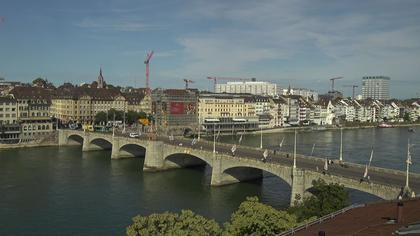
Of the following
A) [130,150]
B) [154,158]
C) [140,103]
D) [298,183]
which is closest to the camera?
[298,183]

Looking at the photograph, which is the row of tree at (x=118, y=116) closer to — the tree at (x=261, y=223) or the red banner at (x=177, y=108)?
the red banner at (x=177, y=108)

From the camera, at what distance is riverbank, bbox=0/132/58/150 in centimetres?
9125

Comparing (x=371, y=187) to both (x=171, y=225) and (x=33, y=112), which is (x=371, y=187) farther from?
(x=33, y=112)

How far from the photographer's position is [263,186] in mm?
55750

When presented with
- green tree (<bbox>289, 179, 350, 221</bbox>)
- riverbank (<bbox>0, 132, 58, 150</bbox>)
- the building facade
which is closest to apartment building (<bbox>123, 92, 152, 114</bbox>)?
the building facade

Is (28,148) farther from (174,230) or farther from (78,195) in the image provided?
(174,230)

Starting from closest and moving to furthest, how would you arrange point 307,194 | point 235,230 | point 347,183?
1. point 235,230
2. point 347,183
3. point 307,194

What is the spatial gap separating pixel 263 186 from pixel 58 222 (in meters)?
23.7

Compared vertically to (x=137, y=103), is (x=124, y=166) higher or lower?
lower

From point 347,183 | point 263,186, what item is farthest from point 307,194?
point 263,186

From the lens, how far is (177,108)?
446 ft

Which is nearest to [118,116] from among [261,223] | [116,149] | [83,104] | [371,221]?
[83,104]

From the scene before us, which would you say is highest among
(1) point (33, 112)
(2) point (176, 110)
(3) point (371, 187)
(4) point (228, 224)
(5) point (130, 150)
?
(2) point (176, 110)

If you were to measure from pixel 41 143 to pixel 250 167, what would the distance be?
56418 mm
